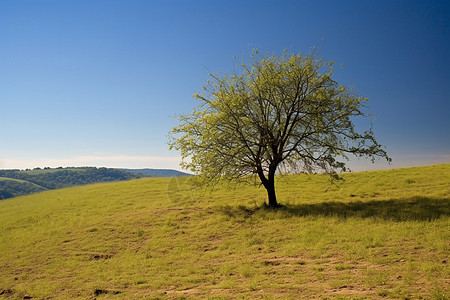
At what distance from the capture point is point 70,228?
26.1m

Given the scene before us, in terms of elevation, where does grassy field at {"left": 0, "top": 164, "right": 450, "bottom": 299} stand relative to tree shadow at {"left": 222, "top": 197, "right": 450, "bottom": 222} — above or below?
below

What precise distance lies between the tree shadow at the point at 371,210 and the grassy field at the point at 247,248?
0.25 feet

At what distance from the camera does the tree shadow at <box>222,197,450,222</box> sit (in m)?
18.6

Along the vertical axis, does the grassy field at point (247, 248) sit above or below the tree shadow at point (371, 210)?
below

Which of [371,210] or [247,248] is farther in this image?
[371,210]

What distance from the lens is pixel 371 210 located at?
2108 cm

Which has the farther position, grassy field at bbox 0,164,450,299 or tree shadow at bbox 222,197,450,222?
tree shadow at bbox 222,197,450,222

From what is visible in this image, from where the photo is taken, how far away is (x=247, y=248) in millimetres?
16344

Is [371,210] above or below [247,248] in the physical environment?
above

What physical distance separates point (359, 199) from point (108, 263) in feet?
71.7

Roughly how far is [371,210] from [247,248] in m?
10.9

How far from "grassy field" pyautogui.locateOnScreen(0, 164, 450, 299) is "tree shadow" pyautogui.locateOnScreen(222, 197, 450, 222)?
76 millimetres

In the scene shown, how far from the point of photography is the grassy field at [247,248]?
10.6 metres

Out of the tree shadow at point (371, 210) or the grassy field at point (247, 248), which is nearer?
the grassy field at point (247, 248)
